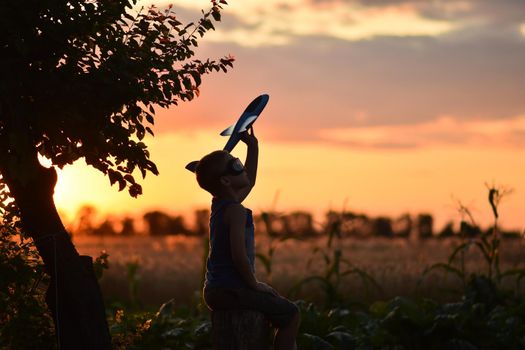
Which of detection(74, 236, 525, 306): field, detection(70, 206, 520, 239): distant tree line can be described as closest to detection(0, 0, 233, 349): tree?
detection(74, 236, 525, 306): field

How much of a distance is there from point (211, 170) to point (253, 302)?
1.10m

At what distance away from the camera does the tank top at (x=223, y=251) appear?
314 inches

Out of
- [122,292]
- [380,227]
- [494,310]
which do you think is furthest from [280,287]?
[380,227]

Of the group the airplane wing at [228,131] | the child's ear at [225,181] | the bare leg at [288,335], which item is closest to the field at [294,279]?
the airplane wing at [228,131]

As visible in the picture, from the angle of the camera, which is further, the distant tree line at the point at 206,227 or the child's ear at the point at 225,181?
the distant tree line at the point at 206,227

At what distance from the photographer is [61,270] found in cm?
911

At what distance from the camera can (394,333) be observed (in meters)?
11.2

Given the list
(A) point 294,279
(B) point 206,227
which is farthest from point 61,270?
(B) point 206,227

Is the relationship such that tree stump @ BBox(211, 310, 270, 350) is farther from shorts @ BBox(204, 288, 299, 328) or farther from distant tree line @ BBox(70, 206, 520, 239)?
distant tree line @ BBox(70, 206, 520, 239)

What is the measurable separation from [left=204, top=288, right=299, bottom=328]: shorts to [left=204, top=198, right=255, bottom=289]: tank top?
55 millimetres

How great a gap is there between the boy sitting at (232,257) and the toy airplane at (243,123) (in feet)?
1.28

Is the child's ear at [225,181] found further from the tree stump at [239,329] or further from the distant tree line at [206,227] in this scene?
the distant tree line at [206,227]

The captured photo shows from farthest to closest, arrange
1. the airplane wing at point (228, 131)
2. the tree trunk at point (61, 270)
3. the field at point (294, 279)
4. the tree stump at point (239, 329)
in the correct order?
the field at point (294, 279) < the tree trunk at point (61, 270) < the airplane wing at point (228, 131) < the tree stump at point (239, 329)

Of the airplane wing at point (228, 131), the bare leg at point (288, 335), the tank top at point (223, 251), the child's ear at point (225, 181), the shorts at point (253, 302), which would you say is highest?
the airplane wing at point (228, 131)
